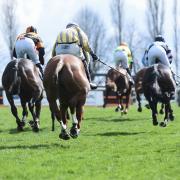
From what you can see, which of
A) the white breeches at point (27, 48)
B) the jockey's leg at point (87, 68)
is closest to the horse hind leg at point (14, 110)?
the white breeches at point (27, 48)

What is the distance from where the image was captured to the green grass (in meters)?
7.27

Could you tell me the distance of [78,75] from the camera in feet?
33.4

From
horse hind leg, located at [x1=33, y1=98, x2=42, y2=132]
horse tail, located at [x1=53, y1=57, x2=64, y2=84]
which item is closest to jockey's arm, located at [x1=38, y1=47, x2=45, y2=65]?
horse hind leg, located at [x1=33, y1=98, x2=42, y2=132]

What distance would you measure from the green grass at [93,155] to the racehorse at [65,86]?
1.54 ft

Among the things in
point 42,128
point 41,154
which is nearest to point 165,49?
point 42,128

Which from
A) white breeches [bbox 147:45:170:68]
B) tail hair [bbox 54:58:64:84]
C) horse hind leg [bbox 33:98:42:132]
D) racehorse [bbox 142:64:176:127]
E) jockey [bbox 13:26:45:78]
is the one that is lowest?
horse hind leg [bbox 33:98:42:132]

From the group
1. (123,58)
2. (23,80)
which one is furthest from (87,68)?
(123,58)

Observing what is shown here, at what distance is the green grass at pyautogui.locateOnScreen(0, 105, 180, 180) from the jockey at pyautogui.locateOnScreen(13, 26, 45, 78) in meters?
2.22

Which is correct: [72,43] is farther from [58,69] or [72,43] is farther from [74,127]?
[74,127]

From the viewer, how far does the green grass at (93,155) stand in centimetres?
727

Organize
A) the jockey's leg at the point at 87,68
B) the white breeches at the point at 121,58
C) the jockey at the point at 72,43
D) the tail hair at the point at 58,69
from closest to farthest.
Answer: the tail hair at the point at 58,69 < the jockey's leg at the point at 87,68 < the jockey at the point at 72,43 < the white breeches at the point at 121,58

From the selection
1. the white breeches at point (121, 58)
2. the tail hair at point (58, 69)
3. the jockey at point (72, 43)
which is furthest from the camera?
the white breeches at point (121, 58)

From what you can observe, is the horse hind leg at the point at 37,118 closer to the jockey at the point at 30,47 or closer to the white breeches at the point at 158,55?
the jockey at the point at 30,47

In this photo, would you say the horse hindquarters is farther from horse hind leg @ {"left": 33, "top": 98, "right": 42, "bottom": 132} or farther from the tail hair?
the tail hair
